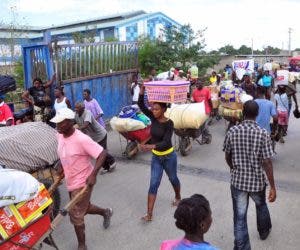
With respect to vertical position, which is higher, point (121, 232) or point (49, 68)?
point (49, 68)

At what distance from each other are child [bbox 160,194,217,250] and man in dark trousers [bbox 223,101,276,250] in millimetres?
1791

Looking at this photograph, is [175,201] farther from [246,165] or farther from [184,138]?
[184,138]

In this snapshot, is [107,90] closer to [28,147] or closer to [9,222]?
[28,147]

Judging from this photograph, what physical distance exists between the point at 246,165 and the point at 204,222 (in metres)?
1.87

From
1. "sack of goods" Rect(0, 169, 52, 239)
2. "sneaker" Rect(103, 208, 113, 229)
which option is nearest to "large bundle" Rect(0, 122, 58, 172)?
"sneaker" Rect(103, 208, 113, 229)

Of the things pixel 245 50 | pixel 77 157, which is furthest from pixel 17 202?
pixel 245 50

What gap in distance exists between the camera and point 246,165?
4.23 metres

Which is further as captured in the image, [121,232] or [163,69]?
[163,69]

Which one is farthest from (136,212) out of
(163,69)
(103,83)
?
(163,69)

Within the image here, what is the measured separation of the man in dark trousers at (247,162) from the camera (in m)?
4.14

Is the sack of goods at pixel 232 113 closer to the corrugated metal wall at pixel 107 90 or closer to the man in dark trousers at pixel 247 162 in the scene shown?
the corrugated metal wall at pixel 107 90

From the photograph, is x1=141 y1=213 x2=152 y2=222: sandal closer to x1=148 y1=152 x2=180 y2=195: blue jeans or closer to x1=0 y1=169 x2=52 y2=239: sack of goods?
x1=148 y1=152 x2=180 y2=195: blue jeans

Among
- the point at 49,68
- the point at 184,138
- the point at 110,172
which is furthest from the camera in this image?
the point at 49,68

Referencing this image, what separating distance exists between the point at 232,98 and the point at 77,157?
6.54 m
